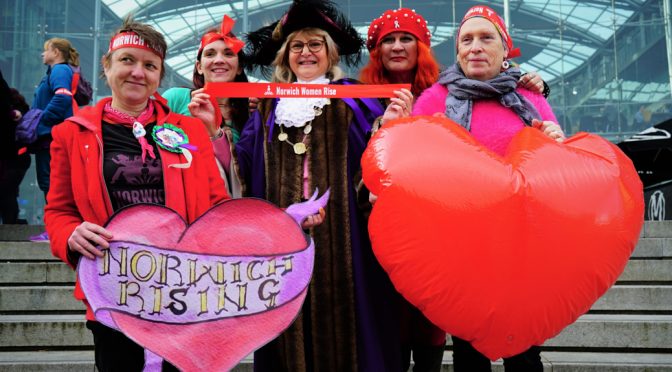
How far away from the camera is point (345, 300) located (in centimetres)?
247

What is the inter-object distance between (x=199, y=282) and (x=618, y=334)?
9.53ft

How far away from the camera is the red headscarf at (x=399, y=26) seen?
314cm

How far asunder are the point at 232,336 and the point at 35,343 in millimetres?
2534

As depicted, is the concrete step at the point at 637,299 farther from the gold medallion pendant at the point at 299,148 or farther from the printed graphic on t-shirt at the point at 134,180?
the printed graphic on t-shirt at the point at 134,180

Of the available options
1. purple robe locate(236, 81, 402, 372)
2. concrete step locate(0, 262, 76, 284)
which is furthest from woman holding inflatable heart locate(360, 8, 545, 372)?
concrete step locate(0, 262, 76, 284)

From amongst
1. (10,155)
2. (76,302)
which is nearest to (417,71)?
(76,302)

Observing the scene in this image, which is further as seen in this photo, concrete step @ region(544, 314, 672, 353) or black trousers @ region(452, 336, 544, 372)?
concrete step @ region(544, 314, 672, 353)

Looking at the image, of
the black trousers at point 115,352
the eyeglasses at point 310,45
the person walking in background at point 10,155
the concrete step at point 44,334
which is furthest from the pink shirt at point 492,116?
the person walking in background at point 10,155

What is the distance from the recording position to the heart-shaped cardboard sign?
74.0 inches

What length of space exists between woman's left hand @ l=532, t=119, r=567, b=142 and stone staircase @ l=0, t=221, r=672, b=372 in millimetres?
1752

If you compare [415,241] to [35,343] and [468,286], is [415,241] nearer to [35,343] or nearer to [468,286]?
[468,286]

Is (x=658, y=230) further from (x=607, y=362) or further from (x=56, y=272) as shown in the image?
(x=56, y=272)

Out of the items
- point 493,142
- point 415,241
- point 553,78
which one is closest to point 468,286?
point 415,241

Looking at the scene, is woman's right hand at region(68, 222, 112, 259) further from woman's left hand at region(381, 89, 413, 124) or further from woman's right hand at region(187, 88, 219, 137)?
woman's left hand at region(381, 89, 413, 124)
